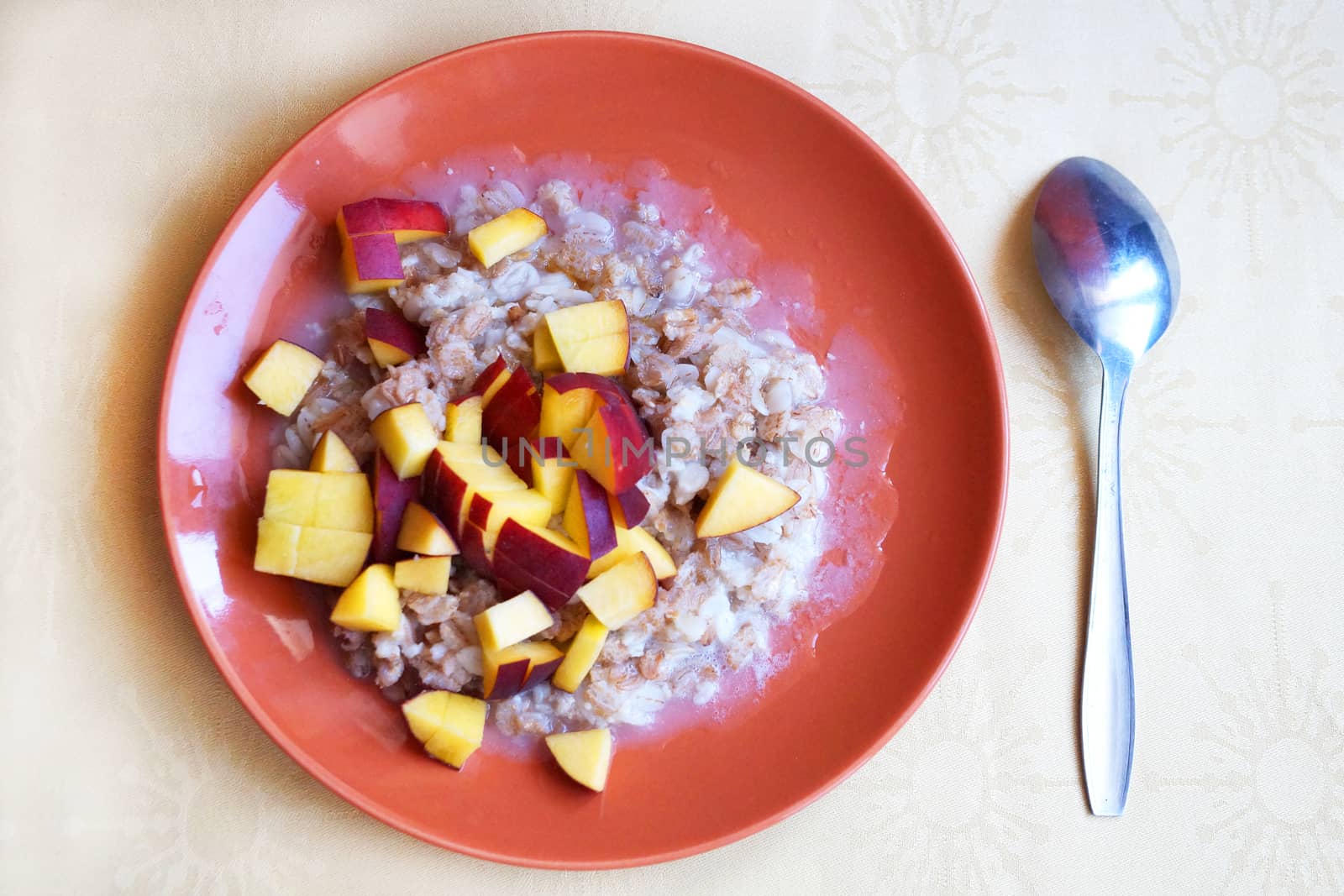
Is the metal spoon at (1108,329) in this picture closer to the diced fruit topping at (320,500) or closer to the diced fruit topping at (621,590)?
the diced fruit topping at (621,590)

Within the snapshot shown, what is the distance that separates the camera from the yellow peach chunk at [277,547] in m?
1.30

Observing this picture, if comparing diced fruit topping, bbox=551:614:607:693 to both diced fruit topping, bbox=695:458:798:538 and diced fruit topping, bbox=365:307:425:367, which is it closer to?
diced fruit topping, bbox=695:458:798:538

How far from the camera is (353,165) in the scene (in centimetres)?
143

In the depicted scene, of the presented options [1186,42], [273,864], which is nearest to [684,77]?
[1186,42]

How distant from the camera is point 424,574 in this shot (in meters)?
1.29

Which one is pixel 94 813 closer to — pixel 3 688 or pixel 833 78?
pixel 3 688

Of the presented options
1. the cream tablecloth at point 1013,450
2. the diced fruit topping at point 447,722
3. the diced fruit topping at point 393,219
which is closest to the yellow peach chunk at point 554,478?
the diced fruit topping at point 447,722

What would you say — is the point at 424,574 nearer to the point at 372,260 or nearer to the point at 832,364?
the point at 372,260

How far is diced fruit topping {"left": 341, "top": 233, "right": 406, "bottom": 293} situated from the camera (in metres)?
1.38

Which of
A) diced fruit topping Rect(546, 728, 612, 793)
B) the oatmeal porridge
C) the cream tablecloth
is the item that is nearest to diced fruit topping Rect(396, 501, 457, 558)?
the oatmeal porridge

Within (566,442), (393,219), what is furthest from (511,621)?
(393,219)

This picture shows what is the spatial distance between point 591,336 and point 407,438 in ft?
1.07

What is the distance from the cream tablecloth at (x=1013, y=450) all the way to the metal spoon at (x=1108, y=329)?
46 millimetres

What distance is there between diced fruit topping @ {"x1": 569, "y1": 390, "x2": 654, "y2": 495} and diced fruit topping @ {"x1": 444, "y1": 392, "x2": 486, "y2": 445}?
0.15 m
